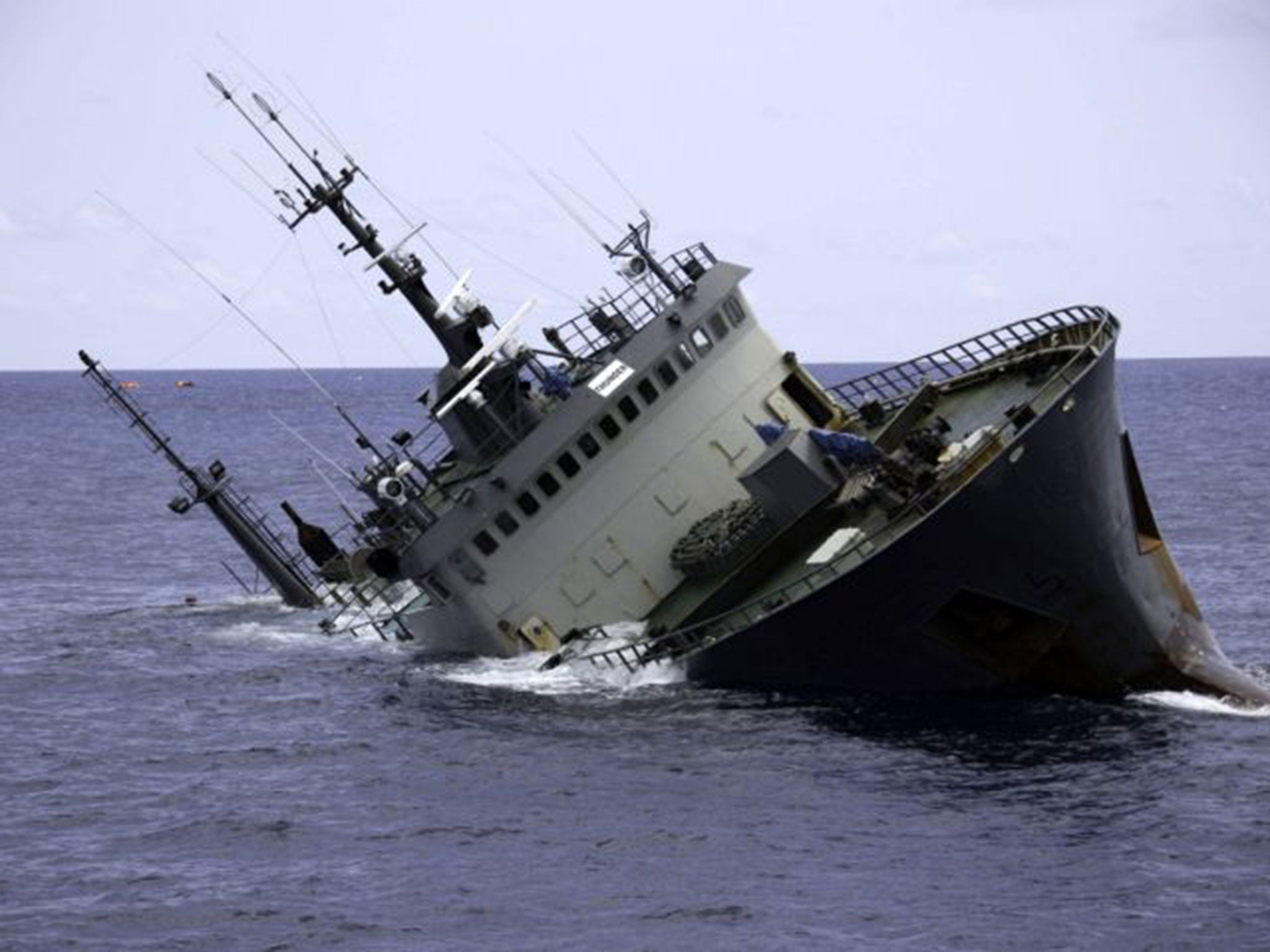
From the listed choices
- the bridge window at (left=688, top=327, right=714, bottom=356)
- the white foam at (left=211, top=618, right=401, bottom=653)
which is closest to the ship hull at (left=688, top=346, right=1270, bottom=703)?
the bridge window at (left=688, top=327, right=714, bottom=356)

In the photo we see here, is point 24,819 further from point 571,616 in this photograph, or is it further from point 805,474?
point 805,474

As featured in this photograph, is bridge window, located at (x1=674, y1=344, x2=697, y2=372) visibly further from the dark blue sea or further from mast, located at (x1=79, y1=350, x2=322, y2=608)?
mast, located at (x1=79, y1=350, x2=322, y2=608)

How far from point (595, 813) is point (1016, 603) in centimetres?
993

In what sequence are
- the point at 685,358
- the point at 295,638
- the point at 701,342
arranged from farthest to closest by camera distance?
1. the point at 295,638
2. the point at 701,342
3. the point at 685,358

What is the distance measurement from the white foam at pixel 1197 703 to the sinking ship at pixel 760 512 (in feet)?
0.91

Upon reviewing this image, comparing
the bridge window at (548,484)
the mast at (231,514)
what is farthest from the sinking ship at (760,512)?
the mast at (231,514)

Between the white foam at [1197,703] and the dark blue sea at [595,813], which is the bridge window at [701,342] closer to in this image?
the dark blue sea at [595,813]

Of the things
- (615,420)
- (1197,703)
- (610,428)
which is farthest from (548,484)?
(1197,703)

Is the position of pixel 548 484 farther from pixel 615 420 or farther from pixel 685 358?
pixel 685 358

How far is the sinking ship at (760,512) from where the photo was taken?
38438 millimetres

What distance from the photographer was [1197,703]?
39.9 meters

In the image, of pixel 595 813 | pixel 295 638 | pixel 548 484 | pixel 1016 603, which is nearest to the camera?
pixel 595 813

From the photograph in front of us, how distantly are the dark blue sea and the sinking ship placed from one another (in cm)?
109

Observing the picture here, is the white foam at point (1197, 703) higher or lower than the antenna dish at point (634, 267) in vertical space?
lower
